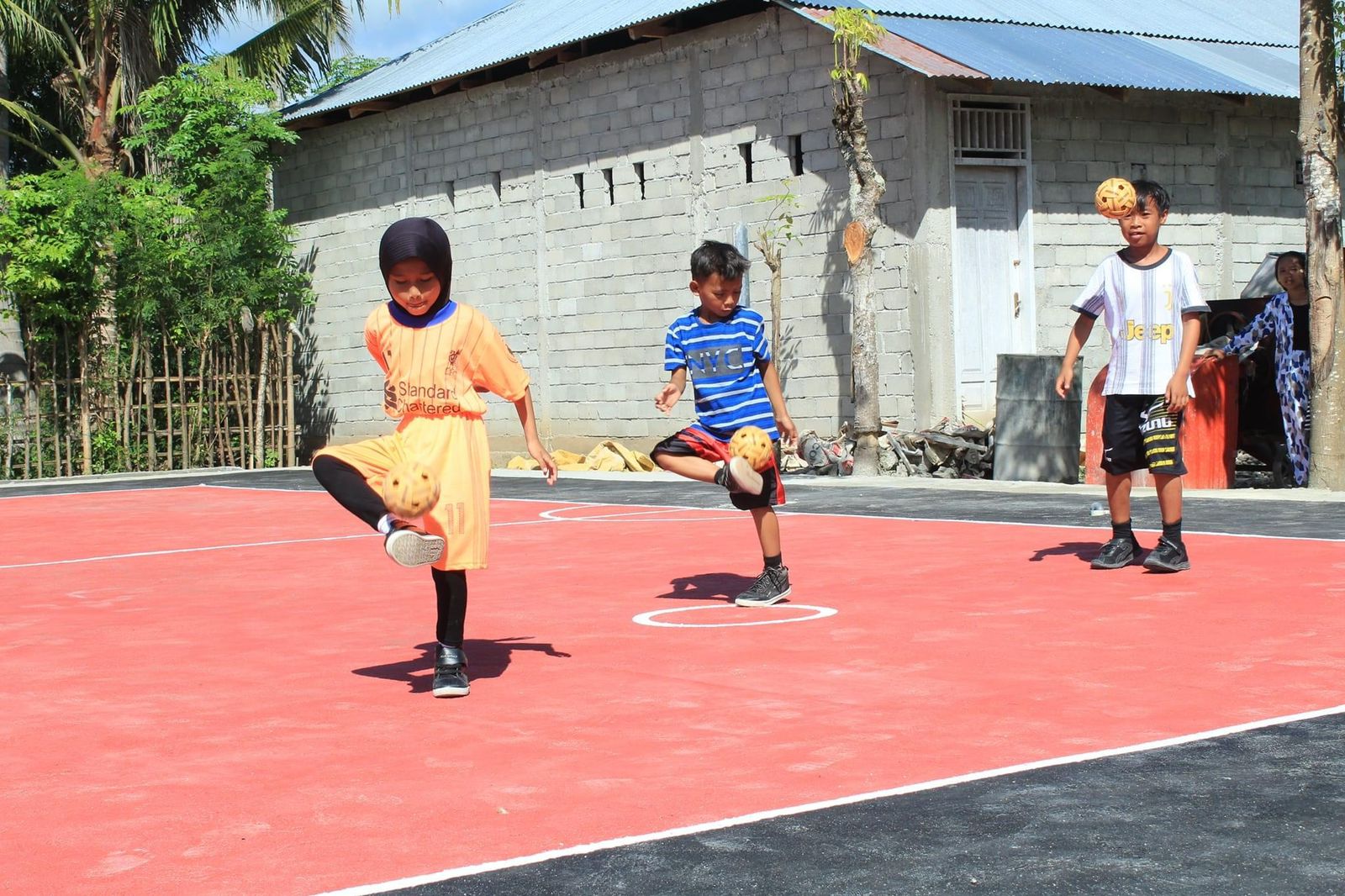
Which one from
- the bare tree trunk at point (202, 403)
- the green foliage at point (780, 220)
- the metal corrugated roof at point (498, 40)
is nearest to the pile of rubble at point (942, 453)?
the green foliage at point (780, 220)

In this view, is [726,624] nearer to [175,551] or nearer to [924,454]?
[175,551]

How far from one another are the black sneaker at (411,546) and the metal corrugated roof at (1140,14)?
15809 millimetres

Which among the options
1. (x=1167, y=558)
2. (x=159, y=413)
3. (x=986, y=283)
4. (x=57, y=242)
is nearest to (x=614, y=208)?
(x=986, y=283)

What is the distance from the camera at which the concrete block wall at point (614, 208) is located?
70.2 feet

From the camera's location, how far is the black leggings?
21.6ft

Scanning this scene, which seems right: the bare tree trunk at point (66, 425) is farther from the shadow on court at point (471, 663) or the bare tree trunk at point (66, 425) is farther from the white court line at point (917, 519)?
the shadow on court at point (471, 663)

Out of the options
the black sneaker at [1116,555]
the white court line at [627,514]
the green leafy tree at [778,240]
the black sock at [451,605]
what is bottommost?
the white court line at [627,514]

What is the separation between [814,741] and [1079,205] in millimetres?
16648

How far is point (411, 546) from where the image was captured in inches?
247

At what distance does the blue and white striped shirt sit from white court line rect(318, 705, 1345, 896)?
346 cm

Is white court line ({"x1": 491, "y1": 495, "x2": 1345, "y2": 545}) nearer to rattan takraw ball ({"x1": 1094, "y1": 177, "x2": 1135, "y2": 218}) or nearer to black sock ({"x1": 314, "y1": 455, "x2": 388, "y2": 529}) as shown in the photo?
rattan takraw ball ({"x1": 1094, "y1": 177, "x2": 1135, "y2": 218})

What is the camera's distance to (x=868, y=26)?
19.3 m

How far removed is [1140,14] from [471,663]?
19522 millimetres

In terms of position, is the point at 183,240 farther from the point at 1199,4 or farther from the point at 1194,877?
the point at 1194,877
